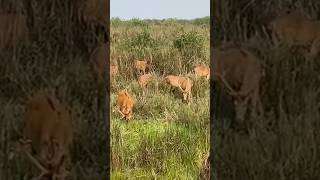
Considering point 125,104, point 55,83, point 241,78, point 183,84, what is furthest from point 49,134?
point 183,84

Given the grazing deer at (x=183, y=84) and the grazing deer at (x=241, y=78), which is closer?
the grazing deer at (x=241, y=78)

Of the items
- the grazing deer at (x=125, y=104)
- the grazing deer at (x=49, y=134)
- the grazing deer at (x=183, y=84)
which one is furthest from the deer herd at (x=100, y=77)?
the grazing deer at (x=183, y=84)

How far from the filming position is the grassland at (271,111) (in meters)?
1.23

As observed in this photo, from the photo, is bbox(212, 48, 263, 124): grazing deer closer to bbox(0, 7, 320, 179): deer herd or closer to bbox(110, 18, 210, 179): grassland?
bbox(0, 7, 320, 179): deer herd

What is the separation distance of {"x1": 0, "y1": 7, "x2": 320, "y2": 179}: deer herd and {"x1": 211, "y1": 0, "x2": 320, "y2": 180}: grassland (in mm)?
19

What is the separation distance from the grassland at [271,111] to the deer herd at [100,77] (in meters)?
0.02

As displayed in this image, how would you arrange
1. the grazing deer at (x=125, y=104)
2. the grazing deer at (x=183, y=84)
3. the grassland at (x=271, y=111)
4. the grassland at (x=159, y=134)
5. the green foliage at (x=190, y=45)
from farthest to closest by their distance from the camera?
the green foliage at (x=190, y=45), the grazing deer at (x=183, y=84), the grazing deer at (x=125, y=104), the grassland at (x=159, y=134), the grassland at (x=271, y=111)

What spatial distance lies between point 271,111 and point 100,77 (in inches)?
14.2

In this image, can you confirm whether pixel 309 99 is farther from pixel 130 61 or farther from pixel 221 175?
pixel 130 61

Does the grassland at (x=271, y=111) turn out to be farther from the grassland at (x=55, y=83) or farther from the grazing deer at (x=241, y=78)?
the grassland at (x=55, y=83)

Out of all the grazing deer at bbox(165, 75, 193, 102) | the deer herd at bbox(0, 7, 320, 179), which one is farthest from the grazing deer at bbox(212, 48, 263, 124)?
the grazing deer at bbox(165, 75, 193, 102)

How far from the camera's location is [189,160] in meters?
3.57

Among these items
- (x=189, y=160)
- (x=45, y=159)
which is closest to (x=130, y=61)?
(x=189, y=160)

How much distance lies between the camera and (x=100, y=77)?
4.08ft
